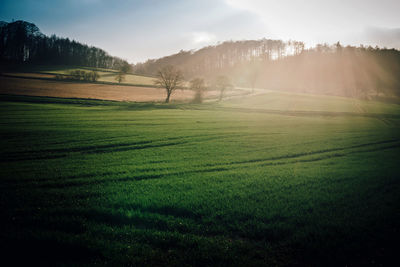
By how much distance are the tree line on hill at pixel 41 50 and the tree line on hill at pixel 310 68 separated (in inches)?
1330

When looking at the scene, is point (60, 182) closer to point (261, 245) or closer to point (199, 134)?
point (261, 245)

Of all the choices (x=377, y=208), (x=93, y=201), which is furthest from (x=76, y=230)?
(x=377, y=208)

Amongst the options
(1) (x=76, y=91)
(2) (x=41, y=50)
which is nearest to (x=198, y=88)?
(1) (x=76, y=91)

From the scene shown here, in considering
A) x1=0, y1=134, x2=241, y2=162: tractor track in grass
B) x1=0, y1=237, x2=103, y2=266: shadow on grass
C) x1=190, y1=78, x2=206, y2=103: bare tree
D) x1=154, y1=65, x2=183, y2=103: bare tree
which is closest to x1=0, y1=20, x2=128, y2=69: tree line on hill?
x1=154, y1=65, x2=183, y2=103: bare tree

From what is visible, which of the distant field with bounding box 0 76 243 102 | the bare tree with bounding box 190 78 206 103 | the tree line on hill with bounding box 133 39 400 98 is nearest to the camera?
the distant field with bounding box 0 76 243 102

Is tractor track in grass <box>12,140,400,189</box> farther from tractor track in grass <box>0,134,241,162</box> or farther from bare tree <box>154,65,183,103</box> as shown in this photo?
bare tree <box>154,65,183,103</box>

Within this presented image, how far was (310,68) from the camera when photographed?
115 m

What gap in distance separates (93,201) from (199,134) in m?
16.0

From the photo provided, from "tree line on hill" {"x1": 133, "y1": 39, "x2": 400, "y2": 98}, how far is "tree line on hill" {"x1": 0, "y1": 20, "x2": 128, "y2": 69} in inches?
1330

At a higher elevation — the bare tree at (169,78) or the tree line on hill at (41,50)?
the tree line on hill at (41,50)

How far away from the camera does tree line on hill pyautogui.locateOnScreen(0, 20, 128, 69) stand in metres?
93.5

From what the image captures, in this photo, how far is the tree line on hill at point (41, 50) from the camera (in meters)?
93.5

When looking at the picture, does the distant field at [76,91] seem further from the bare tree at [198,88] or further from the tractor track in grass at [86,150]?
the tractor track in grass at [86,150]

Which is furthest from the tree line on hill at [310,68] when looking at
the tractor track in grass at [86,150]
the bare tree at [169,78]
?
the tractor track in grass at [86,150]
